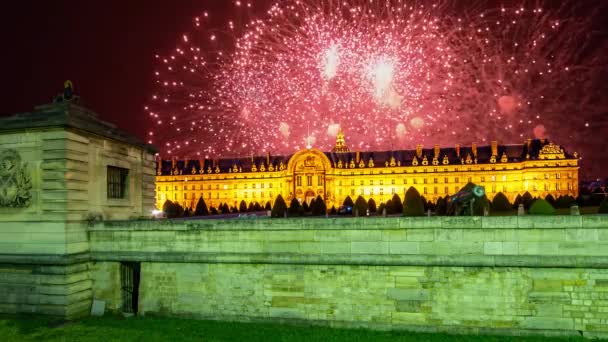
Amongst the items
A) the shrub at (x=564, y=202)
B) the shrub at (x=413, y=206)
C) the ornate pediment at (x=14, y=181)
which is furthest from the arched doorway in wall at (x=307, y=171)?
the ornate pediment at (x=14, y=181)

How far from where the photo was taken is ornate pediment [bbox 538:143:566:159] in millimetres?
114312

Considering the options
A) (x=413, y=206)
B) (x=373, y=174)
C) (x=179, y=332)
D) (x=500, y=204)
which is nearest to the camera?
(x=179, y=332)

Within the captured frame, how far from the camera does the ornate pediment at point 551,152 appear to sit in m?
114

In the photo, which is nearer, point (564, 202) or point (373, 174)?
point (564, 202)

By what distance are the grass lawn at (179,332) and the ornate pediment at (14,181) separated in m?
3.79

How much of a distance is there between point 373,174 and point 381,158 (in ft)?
19.7

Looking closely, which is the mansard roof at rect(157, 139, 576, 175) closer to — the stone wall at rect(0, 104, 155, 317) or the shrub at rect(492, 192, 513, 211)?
the shrub at rect(492, 192, 513, 211)

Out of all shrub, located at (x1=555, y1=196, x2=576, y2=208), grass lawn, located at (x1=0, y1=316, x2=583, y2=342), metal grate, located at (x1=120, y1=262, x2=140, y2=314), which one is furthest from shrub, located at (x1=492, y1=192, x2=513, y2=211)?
metal grate, located at (x1=120, y1=262, x2=140, y2=314)

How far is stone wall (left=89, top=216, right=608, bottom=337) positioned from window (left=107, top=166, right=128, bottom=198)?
2.06 metres

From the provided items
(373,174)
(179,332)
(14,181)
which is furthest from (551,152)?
(14,181)

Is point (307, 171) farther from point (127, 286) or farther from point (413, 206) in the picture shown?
point (127, 286)

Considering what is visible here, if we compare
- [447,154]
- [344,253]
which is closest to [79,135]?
[344,253]

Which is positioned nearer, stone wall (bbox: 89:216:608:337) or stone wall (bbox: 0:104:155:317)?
stone wall (bbox: 89:216:608:337)

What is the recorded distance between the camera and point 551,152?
115 m
